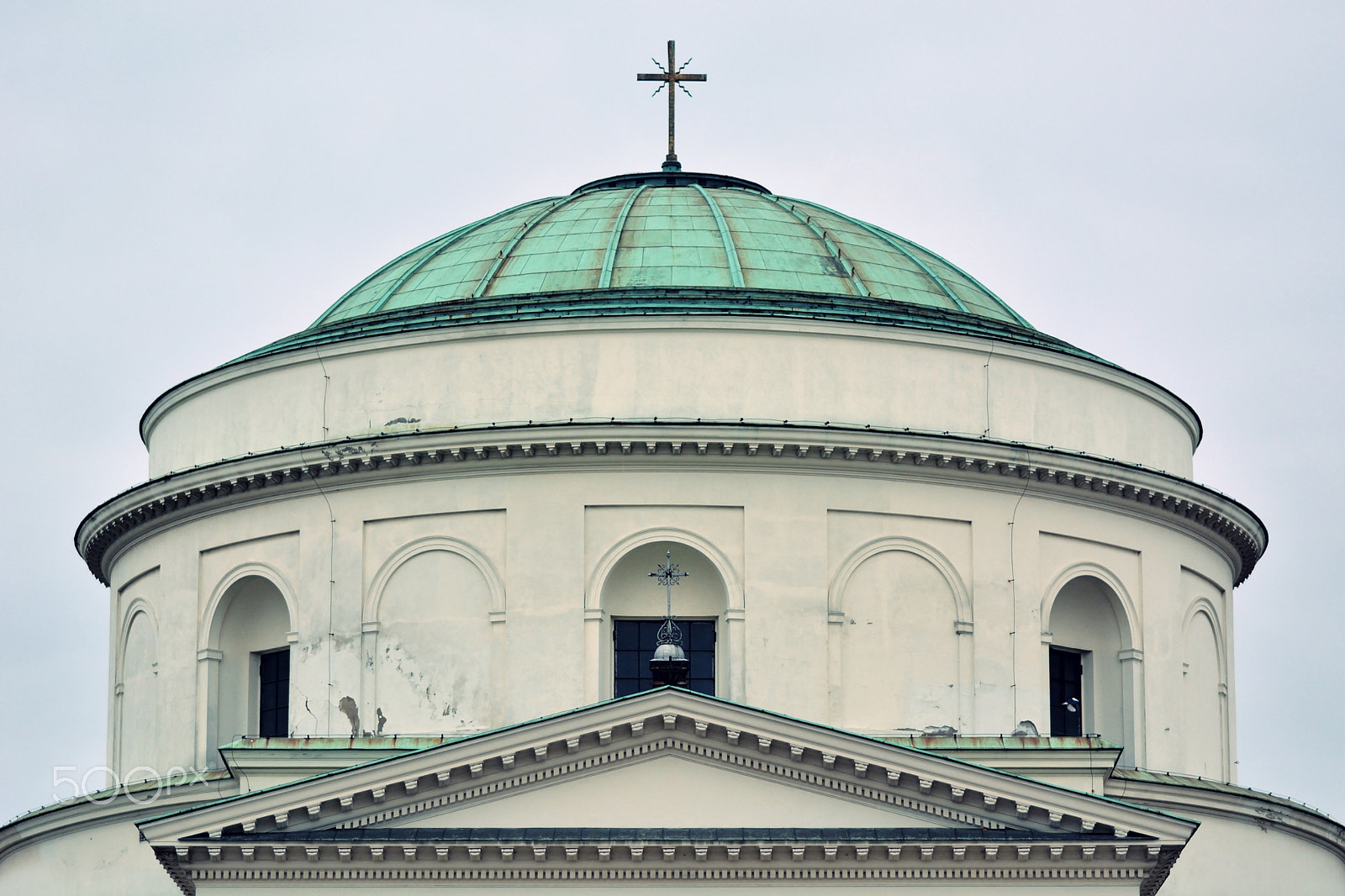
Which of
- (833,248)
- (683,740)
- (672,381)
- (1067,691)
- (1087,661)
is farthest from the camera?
(833,248)

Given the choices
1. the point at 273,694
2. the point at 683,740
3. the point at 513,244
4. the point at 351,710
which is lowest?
the point at 683,740

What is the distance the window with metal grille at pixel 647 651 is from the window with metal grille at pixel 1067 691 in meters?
6.13

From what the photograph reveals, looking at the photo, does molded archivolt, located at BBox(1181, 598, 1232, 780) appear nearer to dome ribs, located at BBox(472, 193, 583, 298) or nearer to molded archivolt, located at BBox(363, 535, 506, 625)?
molded archivolt, located at BBox(363, 535, 506, 625)

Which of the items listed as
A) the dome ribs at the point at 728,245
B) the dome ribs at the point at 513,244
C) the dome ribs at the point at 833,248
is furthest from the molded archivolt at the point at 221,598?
the dome ribs at the point at 833,248

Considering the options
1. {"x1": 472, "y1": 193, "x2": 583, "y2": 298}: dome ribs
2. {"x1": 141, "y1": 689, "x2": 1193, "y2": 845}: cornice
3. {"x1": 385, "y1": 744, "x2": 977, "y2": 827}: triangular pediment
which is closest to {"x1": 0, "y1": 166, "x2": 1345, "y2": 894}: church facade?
{"x1": 472, "y1": 193, "x2": 583, "y2": 298}: dome ribs

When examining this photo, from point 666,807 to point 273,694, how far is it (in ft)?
43.7

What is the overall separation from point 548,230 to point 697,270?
354cm

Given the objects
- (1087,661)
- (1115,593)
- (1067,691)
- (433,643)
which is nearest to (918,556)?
(1115,593)

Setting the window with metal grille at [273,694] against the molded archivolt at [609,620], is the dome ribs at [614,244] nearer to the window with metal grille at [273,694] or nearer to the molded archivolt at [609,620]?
the molded archivolt at [609,620]

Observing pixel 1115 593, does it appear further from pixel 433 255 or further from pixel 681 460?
pixel 433 255

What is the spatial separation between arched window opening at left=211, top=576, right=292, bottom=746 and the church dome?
441cm

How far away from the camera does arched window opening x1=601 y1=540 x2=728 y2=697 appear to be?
4528cm

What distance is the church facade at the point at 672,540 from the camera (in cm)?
4491

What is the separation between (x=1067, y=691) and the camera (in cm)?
4769
